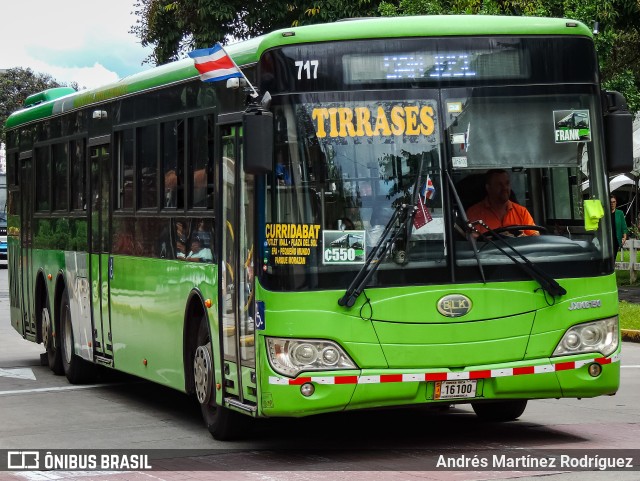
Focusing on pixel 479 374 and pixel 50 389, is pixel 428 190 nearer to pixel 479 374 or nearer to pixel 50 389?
pixel 479 374

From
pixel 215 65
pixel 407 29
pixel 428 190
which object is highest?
pixel 407 29

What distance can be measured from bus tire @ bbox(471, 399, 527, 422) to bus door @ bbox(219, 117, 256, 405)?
7.29ft

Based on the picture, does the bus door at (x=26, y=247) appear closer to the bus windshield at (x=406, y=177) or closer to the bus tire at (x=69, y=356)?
the bus tire at (x=69, y=356)

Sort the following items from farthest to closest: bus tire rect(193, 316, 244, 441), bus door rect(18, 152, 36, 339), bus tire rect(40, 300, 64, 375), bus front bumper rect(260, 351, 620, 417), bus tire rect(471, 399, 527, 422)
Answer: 1. bus door rect(18, 152, 36, 339)
2. bus tire rect(40, 300, 64, 375)
3. bus tire rect(471, 399, 527, 422)
4. bus tire rect(193, 316, 244, 441)
5. bus front bumper rect(260, 351, 620, 417)

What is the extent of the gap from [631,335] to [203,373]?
10480 millimetres

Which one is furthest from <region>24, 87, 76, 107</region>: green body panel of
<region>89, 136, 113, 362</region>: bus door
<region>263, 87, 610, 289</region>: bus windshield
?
<region>263, 87, 610, 289</region>: bus windshield

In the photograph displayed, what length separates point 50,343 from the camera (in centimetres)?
1741

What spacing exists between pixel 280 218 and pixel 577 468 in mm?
2541

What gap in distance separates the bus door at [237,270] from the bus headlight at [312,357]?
0.44m

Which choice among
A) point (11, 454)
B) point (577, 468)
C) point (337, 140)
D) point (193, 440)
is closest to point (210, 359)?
point (193, 440)

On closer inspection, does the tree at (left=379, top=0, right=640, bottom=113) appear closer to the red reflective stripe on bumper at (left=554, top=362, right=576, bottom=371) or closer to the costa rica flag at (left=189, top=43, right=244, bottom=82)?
the costa rica flag at (left=189, top=43, right=244, bottom=82)

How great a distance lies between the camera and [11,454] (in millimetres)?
10656

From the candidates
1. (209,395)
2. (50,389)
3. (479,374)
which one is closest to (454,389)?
(479,374)

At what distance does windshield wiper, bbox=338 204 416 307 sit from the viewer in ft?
32.0
